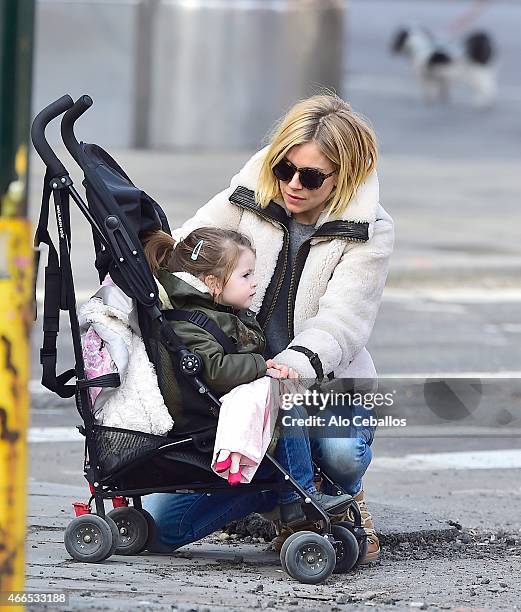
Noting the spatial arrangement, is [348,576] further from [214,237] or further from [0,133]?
[0,133]

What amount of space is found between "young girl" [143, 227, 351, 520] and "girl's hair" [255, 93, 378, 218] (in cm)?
35

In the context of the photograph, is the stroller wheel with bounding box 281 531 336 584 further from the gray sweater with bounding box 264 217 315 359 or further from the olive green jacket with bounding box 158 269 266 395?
the gray sweater with bounding box 264 217 315 359

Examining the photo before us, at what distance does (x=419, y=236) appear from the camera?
13.3 metres

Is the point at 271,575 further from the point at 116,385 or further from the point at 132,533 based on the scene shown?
the point at 116,385

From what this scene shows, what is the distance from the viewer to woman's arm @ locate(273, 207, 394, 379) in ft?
15.6

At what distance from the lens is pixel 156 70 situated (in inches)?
710

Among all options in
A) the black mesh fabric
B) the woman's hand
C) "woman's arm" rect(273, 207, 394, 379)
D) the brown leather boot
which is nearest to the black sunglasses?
"woman's arm" rect(273, 207, 394, 379)

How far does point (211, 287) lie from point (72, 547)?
0.91m

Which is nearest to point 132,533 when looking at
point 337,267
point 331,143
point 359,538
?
point 359,538

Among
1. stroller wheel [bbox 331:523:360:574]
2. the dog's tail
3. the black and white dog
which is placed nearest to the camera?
stroller wheel [bbox 331:523:360:574]

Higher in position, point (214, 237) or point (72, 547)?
Answer: point (214, 237)

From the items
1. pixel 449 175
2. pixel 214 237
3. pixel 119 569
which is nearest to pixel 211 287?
pixel 214 237

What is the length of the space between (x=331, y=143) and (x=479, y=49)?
57.7 ft

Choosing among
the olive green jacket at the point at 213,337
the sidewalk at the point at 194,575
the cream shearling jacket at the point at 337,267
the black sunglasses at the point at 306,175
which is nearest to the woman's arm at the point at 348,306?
the cream shearling jacket at the point at 337,267
